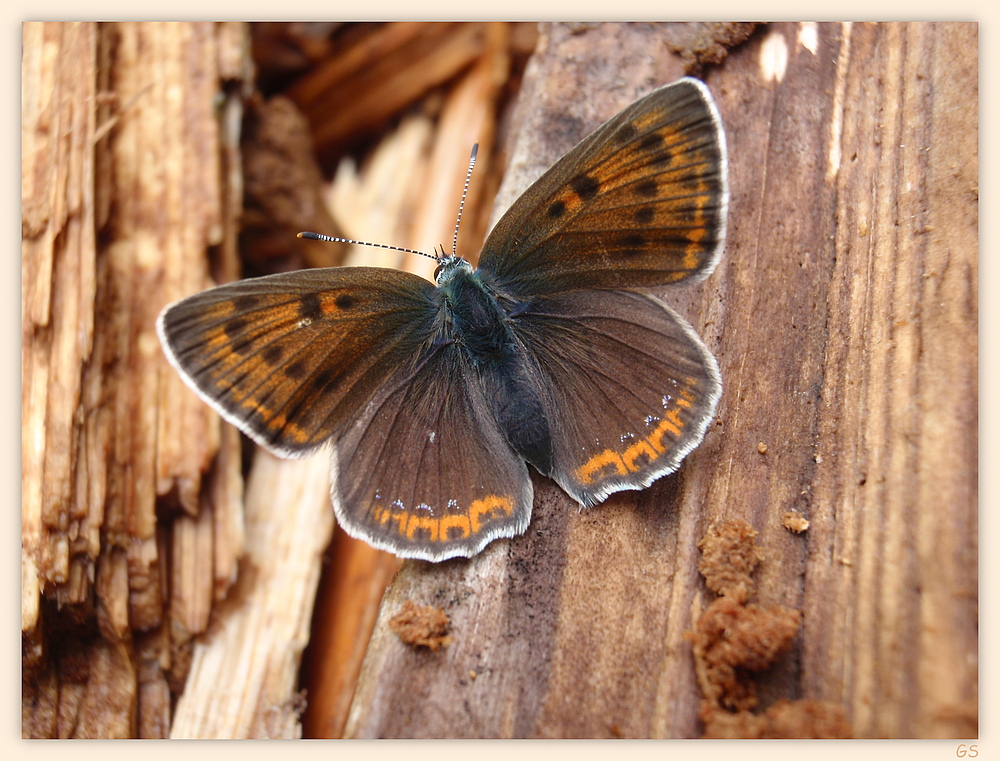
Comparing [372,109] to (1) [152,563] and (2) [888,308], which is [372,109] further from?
(2) [888,308]

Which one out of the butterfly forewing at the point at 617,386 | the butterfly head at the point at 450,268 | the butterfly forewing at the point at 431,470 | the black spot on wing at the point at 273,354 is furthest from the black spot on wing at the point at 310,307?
the butterfly forewing at the point at 617,386

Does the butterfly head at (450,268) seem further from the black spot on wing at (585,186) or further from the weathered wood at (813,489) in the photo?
the weathered wood at (813,489)

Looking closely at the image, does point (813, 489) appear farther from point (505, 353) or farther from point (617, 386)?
point (505, 353)

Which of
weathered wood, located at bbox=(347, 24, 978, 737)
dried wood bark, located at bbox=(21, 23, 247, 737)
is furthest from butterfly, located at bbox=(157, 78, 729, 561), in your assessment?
dried wood bark, located at bbox=(21, 23, 247, 737)

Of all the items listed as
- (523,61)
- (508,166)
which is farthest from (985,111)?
(523,61)

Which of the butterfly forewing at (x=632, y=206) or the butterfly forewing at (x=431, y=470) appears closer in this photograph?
the butterfly forewing at (x=632, y=206)

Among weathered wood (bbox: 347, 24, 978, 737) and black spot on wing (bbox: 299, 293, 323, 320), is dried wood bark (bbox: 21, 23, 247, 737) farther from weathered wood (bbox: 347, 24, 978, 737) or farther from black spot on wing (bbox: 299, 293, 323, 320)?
weathered wood (bbox: 347, 24, 978, 737)
